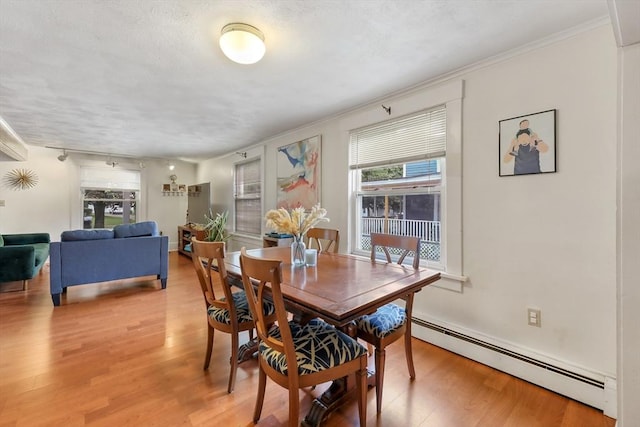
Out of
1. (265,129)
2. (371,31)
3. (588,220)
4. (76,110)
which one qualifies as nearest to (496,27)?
(371,31)

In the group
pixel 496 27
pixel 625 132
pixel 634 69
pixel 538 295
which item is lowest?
pixel 538 295

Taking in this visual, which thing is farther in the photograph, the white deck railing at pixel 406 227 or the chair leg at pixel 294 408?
the white deck railing at pixel 406 227

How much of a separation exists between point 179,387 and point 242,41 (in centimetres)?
215

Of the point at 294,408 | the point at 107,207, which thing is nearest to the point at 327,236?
the point at 294,408

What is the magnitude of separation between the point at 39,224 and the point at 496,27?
738cm

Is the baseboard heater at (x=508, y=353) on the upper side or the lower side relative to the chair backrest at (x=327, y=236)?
lower

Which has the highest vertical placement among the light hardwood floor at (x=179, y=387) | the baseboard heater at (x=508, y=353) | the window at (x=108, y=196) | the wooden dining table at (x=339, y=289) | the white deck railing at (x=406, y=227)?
the window at (x=108, y=196)

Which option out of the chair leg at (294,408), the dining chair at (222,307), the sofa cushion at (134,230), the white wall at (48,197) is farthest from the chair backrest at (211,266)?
the white wall at (48,197)

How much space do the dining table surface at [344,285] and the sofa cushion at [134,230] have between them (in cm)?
238

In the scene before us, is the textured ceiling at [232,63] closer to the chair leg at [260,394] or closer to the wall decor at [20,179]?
the chair leg at [260,394]

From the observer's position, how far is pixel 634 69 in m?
0.66

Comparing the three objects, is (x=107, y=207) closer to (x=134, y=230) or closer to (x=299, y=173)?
(x=134, y=230)

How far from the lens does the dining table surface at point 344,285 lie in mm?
1177

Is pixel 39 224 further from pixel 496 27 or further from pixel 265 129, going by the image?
pixel 496 27
